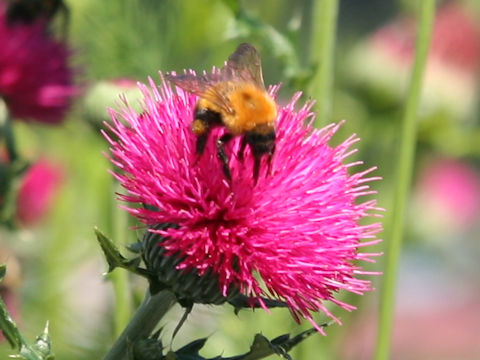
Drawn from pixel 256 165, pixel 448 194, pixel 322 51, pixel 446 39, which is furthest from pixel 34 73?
pixel 448 194

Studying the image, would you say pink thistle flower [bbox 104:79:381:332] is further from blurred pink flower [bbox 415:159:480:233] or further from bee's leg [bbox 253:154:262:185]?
blurred pink flower [bbox 415:159:480:233]

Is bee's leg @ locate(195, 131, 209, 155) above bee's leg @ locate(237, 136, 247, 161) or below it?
below

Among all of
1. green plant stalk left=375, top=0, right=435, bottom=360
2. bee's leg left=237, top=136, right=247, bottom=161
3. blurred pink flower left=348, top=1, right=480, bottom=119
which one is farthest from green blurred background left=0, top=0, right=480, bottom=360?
bee's leg left=237, top=136, right=247, bottom=161

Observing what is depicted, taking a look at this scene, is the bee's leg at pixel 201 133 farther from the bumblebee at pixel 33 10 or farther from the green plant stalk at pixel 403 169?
the bumblebee at pixel 33 10

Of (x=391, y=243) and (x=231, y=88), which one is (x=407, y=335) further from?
(x=231, y=88)

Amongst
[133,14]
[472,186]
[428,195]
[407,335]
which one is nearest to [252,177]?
[133,14]

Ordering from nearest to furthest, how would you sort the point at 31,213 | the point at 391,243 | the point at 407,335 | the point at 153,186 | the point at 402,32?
the point at 153,186
the point at 391,243
the point at 31,213
the point at 402,32
the point at 407,335

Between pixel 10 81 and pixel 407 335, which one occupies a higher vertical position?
pixel 407 335
